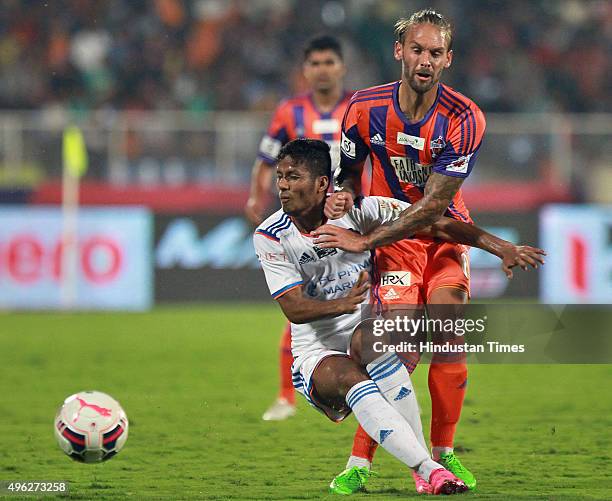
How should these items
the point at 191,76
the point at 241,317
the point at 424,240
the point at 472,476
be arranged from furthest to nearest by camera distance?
the point at 191,76 → the point at 241,317 → the point at 424,240 → the point at 472,476

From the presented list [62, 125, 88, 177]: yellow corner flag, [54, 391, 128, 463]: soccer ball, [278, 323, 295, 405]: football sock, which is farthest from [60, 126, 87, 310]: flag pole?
[54, 391, 128, 463]: soccer ball

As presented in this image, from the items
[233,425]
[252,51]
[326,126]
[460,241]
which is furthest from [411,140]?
[252,51]

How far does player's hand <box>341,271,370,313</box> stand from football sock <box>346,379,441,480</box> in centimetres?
33

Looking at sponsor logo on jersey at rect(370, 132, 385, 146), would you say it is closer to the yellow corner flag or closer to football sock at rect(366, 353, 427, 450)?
football sock at rect(366, 353, 427, 450)

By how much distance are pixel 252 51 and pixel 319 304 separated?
43.0 feet

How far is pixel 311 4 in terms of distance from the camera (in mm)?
18125

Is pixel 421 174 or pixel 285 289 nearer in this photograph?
pixel 285 289

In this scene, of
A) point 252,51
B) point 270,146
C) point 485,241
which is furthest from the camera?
point 252,51

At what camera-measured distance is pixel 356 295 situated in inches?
191

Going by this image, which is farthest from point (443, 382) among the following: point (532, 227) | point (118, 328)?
point (532, 227)

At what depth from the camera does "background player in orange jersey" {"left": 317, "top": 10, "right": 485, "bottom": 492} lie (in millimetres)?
5031

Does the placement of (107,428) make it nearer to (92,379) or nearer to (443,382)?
(443,382)

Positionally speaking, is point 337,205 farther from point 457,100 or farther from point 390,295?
point 457,100

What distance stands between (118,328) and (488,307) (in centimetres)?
749
